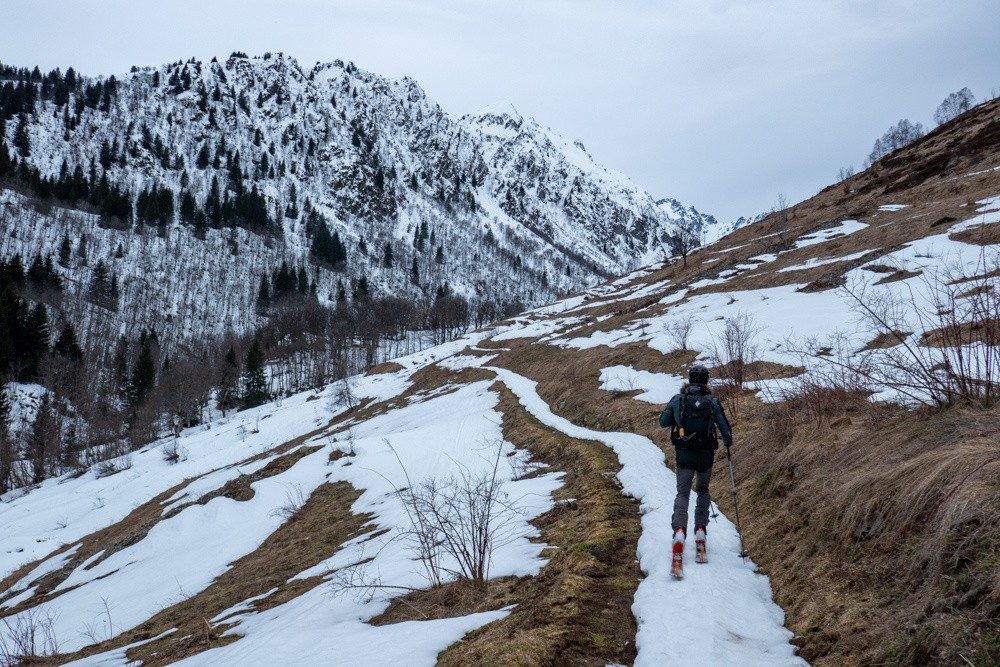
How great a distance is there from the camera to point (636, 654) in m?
4.21

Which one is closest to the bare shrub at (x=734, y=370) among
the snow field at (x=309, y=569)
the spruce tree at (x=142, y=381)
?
the snow field at (x=309, y=569)

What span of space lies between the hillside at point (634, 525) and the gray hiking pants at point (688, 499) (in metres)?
0.53

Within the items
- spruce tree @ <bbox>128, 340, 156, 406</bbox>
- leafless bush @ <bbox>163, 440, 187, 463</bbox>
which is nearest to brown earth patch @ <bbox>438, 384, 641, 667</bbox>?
leafless bush @ <bbox>163, 440, 187, 463</bbox>

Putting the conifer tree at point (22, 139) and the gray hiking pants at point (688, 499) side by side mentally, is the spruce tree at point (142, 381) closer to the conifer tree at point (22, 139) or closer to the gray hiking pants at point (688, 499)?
the gray hiking pants at point (688, 499)

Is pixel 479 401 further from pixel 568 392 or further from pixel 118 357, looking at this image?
pixel 118 357

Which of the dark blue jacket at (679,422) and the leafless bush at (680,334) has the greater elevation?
the leafless bush at (680,334)

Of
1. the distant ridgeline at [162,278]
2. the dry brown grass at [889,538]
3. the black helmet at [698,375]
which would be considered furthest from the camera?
the distant ridgeline at [162,278]

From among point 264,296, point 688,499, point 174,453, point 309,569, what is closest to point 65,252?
point 264,296

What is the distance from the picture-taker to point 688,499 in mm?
6363

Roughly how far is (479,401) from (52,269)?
12461 cm

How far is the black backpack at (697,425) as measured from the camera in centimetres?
648

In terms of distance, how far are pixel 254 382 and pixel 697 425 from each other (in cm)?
8824

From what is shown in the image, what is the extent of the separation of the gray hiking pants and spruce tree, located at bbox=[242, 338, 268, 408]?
87386 mm

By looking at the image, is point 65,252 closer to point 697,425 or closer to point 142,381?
point 142,381
